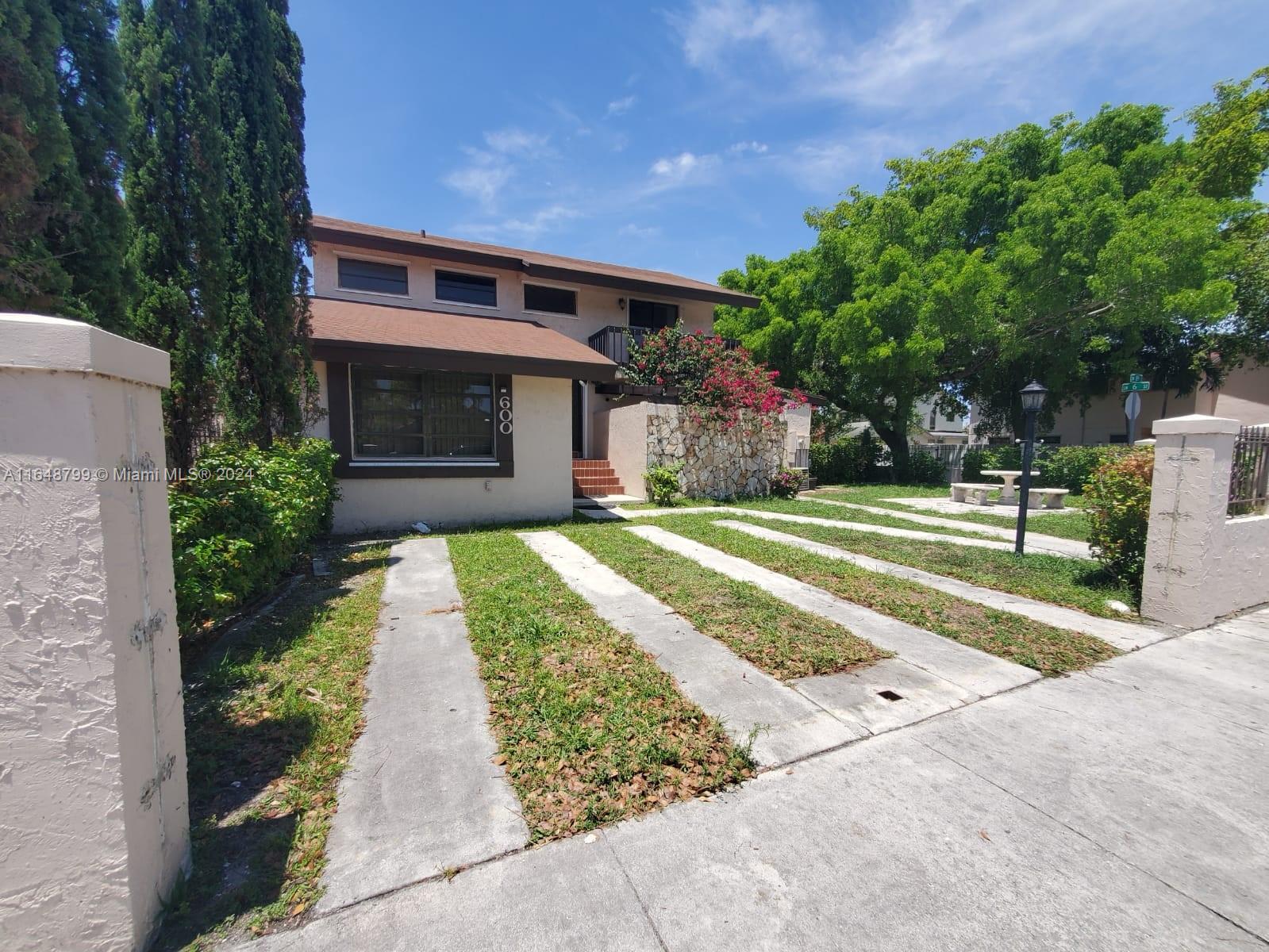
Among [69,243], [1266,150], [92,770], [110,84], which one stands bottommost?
[92,770]

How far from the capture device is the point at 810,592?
532 centimetres

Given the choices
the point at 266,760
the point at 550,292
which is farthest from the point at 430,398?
the point at 550,292

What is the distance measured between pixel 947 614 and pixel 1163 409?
2647cm

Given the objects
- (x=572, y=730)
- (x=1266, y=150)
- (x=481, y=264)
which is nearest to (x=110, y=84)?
(x=572, y=730)

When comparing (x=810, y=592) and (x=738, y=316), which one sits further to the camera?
(x=738, y=316)

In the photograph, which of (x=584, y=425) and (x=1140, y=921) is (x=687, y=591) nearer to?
(x=1140, y=921)

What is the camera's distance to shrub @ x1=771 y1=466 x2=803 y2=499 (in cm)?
1362

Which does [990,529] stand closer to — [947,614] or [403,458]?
Answer: [947,614]

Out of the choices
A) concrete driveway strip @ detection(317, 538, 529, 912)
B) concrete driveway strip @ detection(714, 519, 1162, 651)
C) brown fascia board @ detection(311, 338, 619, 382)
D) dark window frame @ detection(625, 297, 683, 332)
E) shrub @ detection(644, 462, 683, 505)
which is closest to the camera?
concrete driveway strip @ detection(317, 538, 529, 912)

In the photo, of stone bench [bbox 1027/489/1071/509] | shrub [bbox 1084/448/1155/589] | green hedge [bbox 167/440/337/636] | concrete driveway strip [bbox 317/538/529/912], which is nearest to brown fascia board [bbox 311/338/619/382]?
green hedge [bbox 167/440/337/636]

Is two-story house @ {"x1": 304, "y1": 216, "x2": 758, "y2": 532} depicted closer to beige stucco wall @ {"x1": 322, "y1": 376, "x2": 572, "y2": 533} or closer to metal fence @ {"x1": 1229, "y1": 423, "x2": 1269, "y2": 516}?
beige stucco wall @ {"x1": 322, "y1": 376, "x2": 572, "y2": 533}

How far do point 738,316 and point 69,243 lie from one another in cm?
2131

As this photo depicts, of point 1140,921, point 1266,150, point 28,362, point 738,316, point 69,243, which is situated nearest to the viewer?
point 28,362

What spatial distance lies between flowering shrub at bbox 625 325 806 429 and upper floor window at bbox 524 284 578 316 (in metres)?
3.12
